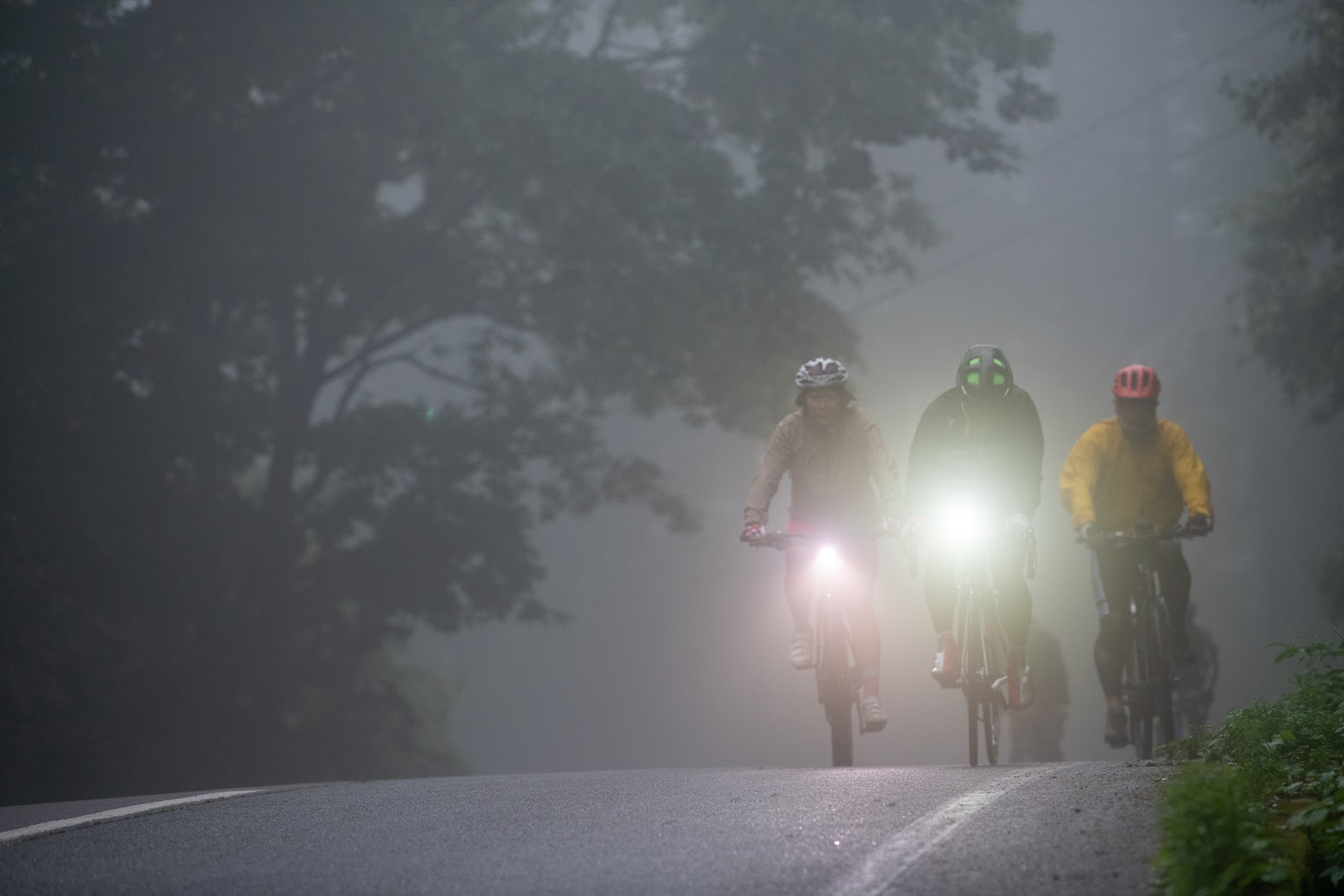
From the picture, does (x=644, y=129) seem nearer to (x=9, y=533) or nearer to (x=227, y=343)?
(x=227, y=343)

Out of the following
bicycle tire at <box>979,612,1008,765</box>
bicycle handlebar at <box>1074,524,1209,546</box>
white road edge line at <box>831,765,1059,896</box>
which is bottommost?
white road edge line at <box>831,765,1059,896</box>

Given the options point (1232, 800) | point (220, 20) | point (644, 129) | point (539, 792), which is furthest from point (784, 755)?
point (1232, 800)

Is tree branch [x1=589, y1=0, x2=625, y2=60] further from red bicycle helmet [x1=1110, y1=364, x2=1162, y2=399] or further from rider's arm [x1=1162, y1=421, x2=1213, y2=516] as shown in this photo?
rider's arm [x1=1162, y1=421, x2=1213, y2=516]

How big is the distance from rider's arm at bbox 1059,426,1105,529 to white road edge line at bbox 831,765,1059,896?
386cm

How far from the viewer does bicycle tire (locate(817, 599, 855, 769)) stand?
37.6 feet

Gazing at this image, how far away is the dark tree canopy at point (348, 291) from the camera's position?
62.0ft

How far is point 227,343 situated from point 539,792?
44.0 feet

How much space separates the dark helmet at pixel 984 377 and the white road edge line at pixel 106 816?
4.42 metres

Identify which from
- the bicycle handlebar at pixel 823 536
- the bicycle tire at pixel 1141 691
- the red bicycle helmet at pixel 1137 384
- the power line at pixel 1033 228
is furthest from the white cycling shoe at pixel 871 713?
the power line at pixel 1033 228

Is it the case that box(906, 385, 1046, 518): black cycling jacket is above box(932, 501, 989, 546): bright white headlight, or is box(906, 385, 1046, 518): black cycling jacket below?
above

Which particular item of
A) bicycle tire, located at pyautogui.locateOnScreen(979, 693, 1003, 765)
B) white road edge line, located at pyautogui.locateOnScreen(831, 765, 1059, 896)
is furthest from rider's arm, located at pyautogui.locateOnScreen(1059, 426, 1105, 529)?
white road edge line, located at pyautogui.locateOnScreen(831, 765, 1059, 896)

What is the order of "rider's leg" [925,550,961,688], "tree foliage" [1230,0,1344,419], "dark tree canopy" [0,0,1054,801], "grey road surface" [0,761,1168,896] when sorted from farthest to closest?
1. "tree foliage" [1230,0,1344,419]
2. "dark tree canopy" [0,0,1054,801]
3. "rider's leg" [925,550,961,688]
4. "grey road surface" [0,761,1168,896]

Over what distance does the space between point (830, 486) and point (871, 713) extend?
142 centimetres

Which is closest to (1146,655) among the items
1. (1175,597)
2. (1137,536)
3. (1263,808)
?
(1175,597)
